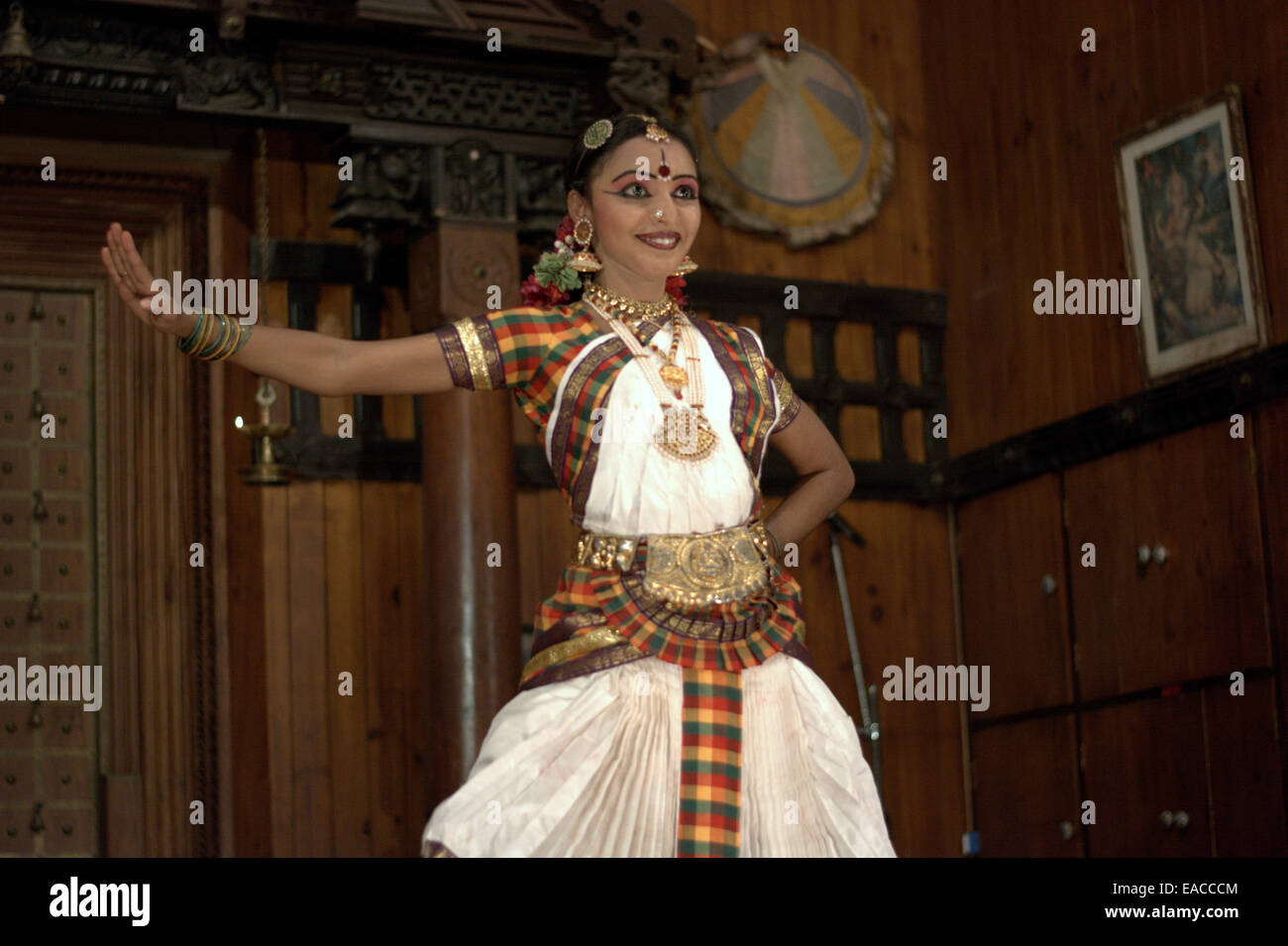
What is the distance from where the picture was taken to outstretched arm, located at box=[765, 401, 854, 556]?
138 inches

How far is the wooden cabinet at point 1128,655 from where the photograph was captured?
5176 mm

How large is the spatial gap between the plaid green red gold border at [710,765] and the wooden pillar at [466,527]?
207 centimetres

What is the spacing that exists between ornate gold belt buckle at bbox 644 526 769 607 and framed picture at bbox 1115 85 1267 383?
261cm

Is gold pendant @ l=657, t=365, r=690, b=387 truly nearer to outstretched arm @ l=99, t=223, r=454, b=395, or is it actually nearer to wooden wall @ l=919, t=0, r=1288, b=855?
outstretched arm @ l=99, t=223, r=454, b=395

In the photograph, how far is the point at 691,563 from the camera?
3.13 m

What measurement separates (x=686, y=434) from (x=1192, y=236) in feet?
9.20

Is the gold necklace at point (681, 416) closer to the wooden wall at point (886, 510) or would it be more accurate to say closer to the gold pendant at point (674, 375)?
the gold pendant at point (674, 375)

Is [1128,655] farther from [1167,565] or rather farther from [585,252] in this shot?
[585,252]

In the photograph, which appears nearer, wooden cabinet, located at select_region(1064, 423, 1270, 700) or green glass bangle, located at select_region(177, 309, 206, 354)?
green glass bangle, located at select_region(177, 309, 206, 354)

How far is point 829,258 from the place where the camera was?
6570 mm

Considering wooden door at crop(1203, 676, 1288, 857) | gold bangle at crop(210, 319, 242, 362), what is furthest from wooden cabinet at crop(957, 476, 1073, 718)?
gold bangle at crop(210, 319, 242, 362)

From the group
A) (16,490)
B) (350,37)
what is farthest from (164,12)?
(16,490)

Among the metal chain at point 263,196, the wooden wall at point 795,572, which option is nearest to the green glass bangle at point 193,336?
the wooden wall at point 795,572

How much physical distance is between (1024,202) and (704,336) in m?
3.20
